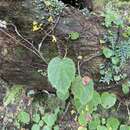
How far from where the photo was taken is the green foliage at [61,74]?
199cm

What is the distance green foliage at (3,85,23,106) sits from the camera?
2727mm

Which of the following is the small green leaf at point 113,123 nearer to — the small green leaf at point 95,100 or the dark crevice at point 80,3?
the small green leaf at point 95,100

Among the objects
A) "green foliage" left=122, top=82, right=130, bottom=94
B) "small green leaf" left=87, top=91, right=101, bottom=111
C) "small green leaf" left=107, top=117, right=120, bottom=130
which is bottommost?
"small green leaf" left=107, top=117, right=120, bottom=130

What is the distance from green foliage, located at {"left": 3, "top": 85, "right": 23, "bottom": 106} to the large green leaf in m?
0.75

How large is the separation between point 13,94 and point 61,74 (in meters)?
0.84

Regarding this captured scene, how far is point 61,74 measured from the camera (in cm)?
201

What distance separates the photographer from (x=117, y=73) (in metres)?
2.32

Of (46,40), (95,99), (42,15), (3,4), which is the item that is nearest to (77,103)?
(95,99)

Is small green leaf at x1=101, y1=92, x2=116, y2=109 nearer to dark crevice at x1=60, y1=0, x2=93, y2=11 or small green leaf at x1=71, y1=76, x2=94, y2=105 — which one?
small green leaf at x1=71, y1=76, x2=94, y2=105

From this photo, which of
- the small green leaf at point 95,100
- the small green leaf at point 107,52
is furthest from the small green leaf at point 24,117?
the small green leaf at point 107,52

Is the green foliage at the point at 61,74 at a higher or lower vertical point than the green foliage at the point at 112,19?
lower

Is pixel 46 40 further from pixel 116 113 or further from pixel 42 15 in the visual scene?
pixel 116 113

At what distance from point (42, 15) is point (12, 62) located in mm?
393

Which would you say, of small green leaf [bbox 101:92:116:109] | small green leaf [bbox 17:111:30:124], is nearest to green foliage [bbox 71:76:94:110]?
small green leaf [bbox 101:92:116:109]
